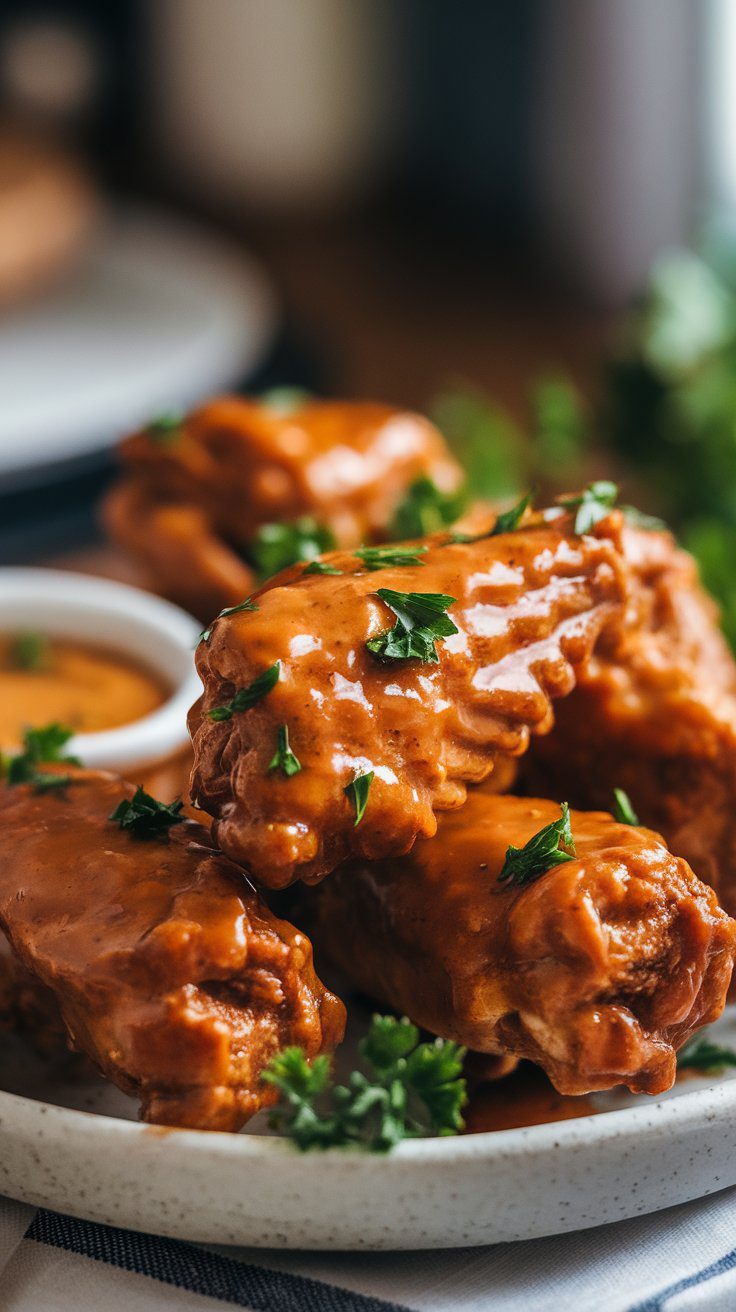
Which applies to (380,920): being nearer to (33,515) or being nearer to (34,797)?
(34,797)

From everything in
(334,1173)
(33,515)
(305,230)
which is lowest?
(305,230)

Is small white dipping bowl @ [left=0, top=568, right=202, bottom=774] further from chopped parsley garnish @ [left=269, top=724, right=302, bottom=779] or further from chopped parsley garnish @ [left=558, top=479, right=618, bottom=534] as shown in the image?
chopped parsley garnish @ [left=269, top=724, right=302, bottom=779]

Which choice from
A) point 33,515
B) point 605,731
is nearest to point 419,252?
point 33,515

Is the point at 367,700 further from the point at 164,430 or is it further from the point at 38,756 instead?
the point at 164,430

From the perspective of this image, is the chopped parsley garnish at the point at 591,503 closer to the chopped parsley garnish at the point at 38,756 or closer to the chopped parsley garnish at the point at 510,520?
the chopped parsley garnish at the point at 510,520

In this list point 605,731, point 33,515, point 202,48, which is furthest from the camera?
point 202,48

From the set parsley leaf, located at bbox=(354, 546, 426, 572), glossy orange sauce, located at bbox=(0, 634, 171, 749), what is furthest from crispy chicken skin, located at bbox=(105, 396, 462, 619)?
parsley leaf, located at bbox=(354, 546, 426, 572)

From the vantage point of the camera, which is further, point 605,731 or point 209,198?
point 209,198
